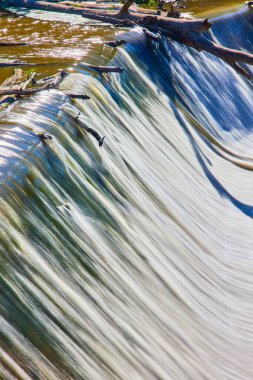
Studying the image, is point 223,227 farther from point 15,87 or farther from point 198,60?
point 198,60

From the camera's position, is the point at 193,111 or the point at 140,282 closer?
the point at 140,282

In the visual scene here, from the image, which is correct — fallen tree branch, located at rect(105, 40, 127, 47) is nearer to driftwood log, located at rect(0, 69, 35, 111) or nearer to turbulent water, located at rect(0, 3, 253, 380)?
turbulent water, located at rect(0, 3, 253, 380)

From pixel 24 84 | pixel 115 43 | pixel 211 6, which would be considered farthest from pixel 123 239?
pixel 211 6

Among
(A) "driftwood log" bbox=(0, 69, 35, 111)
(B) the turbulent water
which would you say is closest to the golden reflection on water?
(B) the turbulent water

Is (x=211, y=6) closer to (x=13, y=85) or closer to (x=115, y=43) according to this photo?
(x=115, y=43)

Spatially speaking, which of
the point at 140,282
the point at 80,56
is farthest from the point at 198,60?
the point at 140,282

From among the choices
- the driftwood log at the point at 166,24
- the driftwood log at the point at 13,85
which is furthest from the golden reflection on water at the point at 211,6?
the driftwood log at the point at 13,85

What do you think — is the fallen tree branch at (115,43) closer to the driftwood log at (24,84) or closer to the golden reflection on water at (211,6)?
the driftwood log at (24,84)
